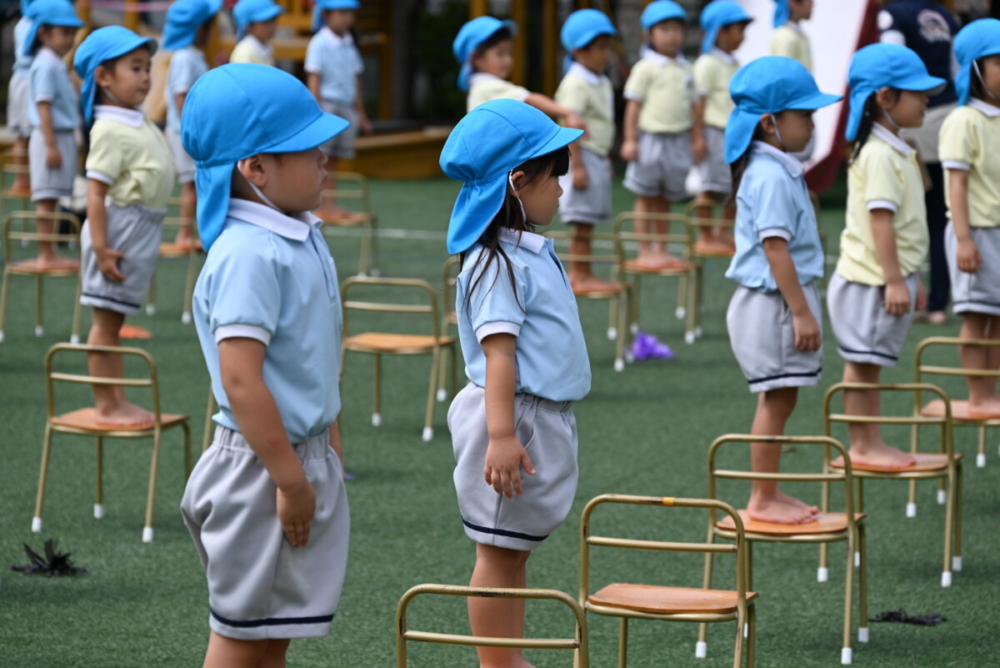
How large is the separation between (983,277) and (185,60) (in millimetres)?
6232

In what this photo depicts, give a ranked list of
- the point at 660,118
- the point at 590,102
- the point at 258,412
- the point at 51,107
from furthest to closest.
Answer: the point at 660,118 < the point at 51,107 < the point at 590,102 < the point at 258,412

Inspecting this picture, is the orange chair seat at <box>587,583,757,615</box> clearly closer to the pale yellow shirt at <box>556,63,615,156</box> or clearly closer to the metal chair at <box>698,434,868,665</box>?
the metal chair at <box>698,434,868,665</box>

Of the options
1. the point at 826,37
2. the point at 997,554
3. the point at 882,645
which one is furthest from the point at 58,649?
the point at 826,37

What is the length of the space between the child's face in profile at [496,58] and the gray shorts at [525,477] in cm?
504

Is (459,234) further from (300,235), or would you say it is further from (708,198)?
(708,198)

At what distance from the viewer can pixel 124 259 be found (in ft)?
19.6

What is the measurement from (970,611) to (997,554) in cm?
64

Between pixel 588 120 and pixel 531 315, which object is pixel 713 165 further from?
pixel 531 315

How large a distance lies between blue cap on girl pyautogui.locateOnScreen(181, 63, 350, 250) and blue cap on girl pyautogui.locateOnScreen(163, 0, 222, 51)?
608cm

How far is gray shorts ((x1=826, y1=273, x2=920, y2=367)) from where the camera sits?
5359 millimetres

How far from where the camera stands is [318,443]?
3080 millimetres

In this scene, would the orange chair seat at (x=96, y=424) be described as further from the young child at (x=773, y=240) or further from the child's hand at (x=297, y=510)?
the child's hand at (x=297, y=510)

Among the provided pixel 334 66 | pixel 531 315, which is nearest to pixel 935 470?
pixel 531 315

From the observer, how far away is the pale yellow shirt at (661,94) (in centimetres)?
995
